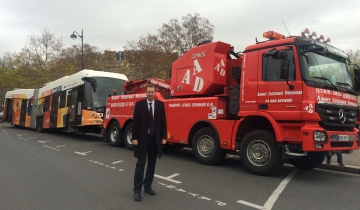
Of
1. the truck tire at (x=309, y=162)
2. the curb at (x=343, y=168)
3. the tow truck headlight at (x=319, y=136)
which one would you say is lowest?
the curb at (x=343, y=168)

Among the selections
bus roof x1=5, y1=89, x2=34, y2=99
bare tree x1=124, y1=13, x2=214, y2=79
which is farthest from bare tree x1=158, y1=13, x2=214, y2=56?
bus roof x1=5, y1=89, x2=34, y2=99

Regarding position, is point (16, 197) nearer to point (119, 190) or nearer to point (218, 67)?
point (119, 190)

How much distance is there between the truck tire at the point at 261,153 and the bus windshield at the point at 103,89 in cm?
835

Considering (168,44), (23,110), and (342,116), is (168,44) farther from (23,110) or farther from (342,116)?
(342,116)

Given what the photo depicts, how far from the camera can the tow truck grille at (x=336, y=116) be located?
593 cm

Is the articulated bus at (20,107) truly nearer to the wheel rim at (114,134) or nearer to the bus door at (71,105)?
the bus door at (71,105)

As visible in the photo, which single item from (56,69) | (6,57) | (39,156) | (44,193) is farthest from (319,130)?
(6,57)

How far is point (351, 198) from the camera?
512 centimetres

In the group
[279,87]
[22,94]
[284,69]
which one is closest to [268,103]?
[279,87]

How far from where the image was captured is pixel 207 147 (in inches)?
309

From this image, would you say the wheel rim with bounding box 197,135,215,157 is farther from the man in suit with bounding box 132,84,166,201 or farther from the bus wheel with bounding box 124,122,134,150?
the bus wheel with bounding box 124,122,134,150

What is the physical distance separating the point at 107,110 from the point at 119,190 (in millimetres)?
7163

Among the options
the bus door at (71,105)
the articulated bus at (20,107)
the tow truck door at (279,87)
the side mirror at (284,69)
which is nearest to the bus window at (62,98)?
the bus door at (71,105)

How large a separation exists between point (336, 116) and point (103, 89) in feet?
33.7
